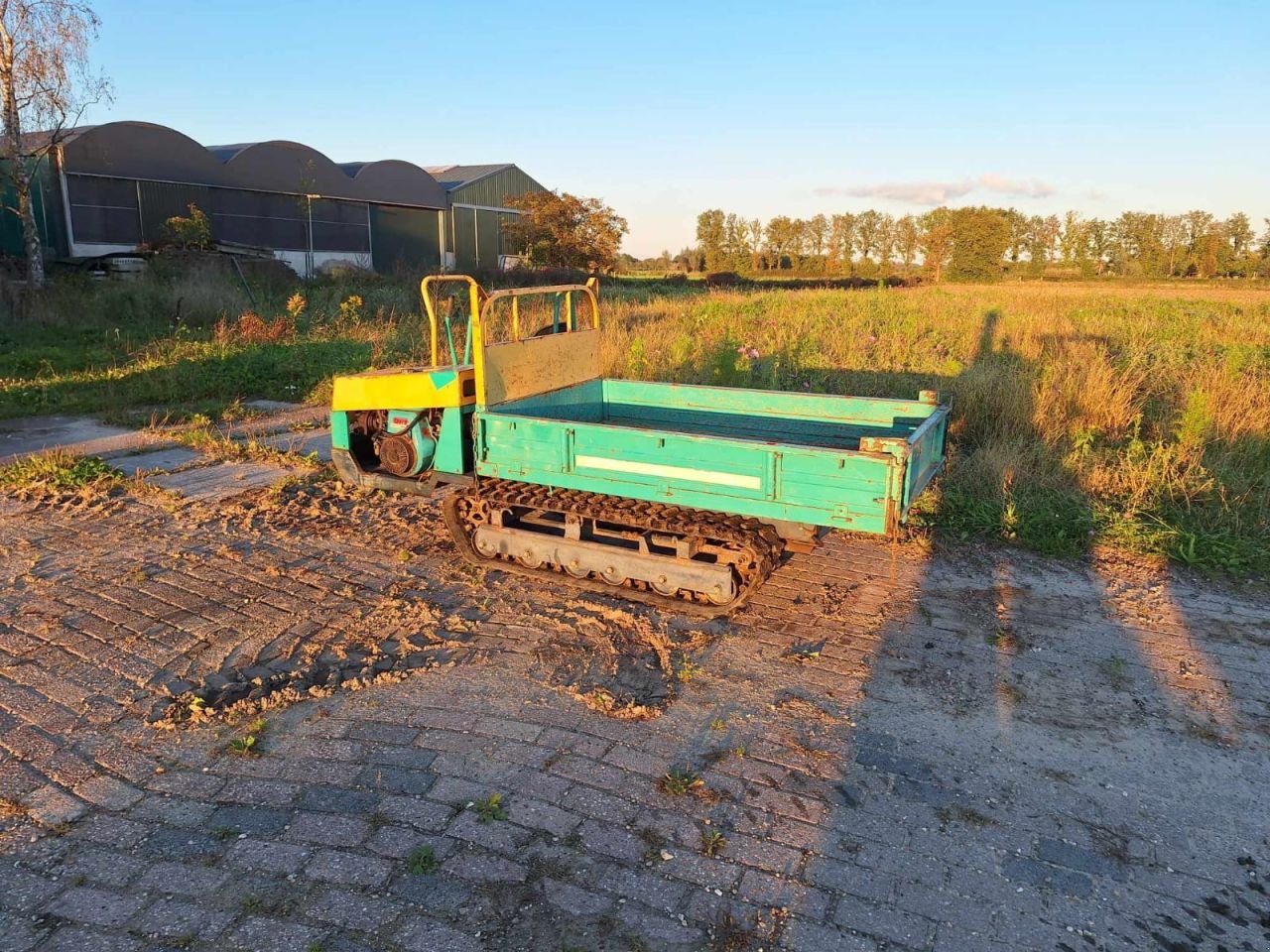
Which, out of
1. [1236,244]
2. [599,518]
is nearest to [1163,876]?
[599,518]

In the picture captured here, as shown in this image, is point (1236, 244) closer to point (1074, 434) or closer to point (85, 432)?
point (1074, 434)

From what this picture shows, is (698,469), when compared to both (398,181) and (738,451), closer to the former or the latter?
(738,451)

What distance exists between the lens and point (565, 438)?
203 inches

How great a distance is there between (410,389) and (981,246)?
69544mm

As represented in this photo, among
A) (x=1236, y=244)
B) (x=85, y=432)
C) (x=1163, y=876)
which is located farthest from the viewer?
(x=1236, y=244)

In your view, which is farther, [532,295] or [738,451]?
[532,295]

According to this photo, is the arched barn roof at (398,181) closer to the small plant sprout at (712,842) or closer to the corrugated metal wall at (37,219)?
the corrugated metal wall at (37,219)

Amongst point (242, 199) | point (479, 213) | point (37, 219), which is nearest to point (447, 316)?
point (37, 219)

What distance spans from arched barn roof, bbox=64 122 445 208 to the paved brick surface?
77.5 feet

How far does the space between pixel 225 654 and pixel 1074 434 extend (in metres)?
7.74

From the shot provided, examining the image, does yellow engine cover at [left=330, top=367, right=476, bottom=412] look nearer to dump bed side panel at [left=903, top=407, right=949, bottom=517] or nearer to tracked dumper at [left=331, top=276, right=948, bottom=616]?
tracked dumper at [left=331, top=276, right=948, bottom=616]

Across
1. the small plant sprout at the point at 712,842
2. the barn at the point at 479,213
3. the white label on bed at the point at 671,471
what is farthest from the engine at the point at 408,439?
the barn at the point at 479,213

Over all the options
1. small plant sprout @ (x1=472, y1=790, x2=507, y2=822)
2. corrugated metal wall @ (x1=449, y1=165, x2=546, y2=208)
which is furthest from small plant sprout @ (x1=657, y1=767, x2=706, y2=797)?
corrugated metal wall @ (x1=449, y1=165, x2=546, y2=208)

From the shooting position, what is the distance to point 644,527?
5184 millimetres
